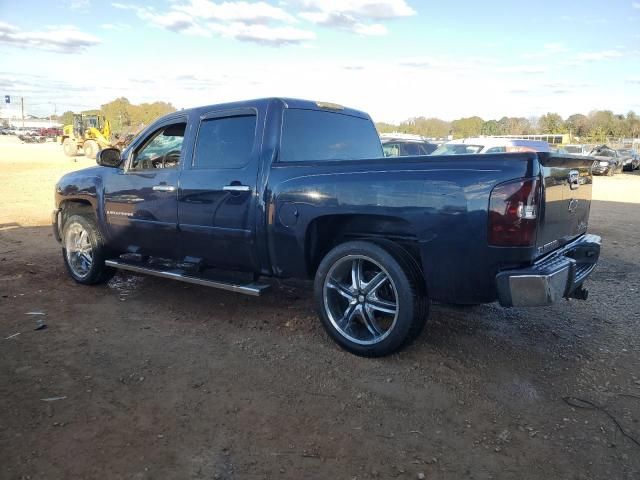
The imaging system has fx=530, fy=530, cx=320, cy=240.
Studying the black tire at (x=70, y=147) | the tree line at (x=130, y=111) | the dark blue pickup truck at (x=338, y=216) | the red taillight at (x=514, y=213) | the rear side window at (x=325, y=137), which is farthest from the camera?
the tree line at (x=130, y=111)

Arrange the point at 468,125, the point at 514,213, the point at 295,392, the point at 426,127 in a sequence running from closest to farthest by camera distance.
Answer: the point at 514,213, the point at 295,392, the point at 426,127, the point at 468,125

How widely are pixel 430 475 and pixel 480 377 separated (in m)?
1.22

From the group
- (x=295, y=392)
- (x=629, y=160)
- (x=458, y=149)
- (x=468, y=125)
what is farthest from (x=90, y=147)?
(x=468, y=125)

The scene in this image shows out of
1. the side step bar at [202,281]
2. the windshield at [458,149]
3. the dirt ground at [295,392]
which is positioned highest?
the windshield at [458,149]

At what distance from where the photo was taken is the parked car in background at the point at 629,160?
113 feet

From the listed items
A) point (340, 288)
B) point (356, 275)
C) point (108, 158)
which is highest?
point (108, 158)

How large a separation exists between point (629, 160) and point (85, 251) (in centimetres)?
3683

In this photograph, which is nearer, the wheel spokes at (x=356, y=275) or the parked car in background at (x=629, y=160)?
the wheel spokes at (x=356, y=275)

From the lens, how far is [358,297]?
4.04 meters

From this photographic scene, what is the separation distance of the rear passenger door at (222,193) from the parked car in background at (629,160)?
3541 cm

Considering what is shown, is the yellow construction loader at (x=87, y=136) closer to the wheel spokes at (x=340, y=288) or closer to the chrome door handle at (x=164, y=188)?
the chrome door handle at (x=164, y=188)

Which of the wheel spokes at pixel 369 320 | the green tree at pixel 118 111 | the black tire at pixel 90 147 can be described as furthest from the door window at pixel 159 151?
the green tree at pixel 118 111

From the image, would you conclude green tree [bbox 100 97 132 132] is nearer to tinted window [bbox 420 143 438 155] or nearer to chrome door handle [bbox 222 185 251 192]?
tinted window [bbox 420 143 438 155]

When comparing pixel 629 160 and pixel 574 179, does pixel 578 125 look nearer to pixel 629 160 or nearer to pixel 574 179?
pixel 629 160
